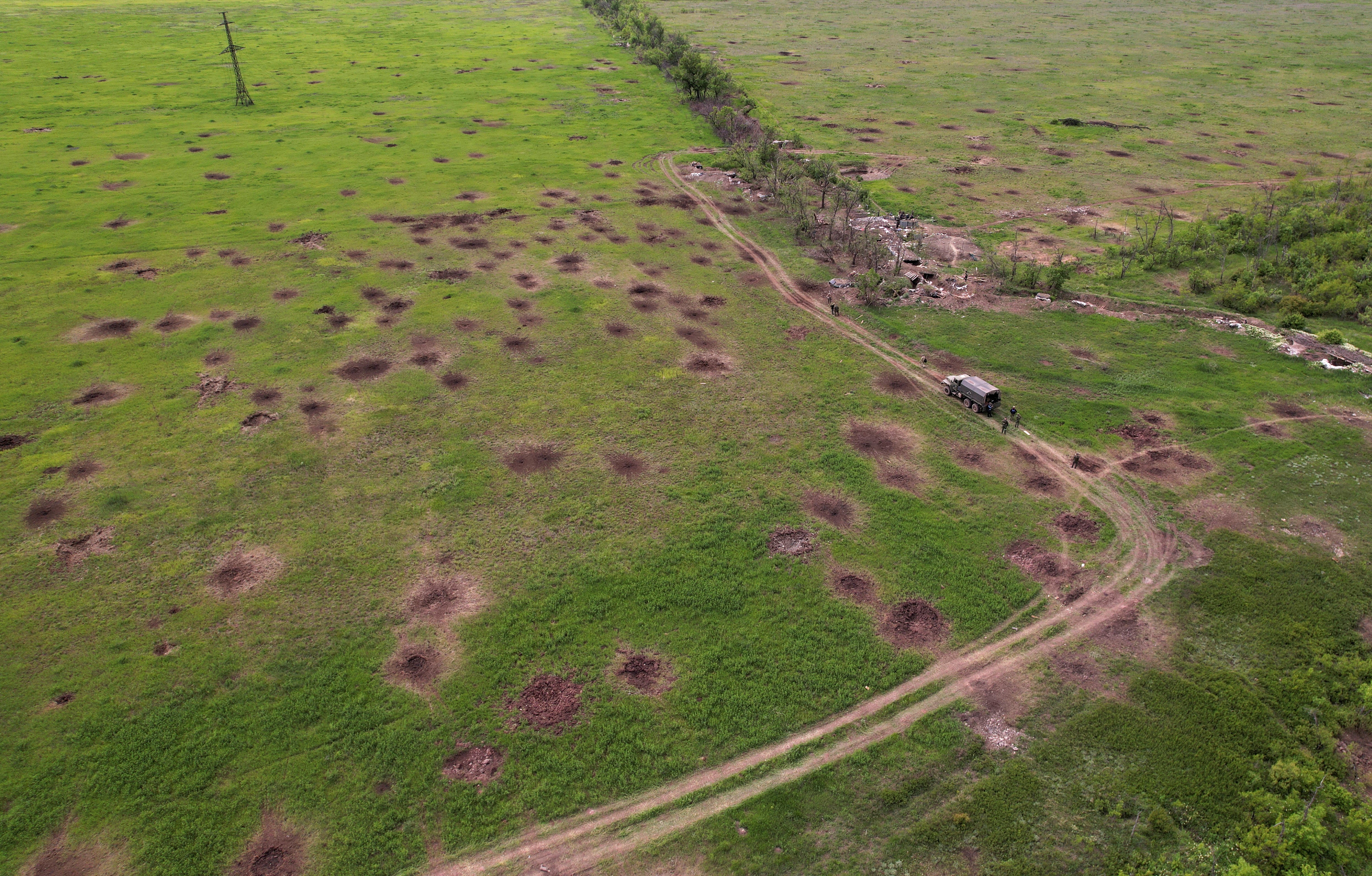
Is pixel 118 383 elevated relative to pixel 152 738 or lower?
elevated

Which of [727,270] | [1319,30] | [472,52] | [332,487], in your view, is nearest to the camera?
[332,487]

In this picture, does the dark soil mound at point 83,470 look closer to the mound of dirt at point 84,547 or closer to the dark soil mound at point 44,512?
the dark soil mound at point 44,512

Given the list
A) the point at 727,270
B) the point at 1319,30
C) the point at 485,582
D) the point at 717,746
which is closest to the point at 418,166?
the point at 727,270

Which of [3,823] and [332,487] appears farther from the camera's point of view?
[332,487]

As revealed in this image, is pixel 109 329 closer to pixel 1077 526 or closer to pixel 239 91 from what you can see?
pixel 1077 526

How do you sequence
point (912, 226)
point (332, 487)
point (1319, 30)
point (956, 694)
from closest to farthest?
point (956, 694), point (332, 487), point (912, 226), point (1319, 30)

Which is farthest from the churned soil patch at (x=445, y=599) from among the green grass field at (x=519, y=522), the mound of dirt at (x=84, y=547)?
the mound of dirt at (x=84, y=547)

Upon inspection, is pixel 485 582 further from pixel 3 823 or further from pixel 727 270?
pixel 727 270

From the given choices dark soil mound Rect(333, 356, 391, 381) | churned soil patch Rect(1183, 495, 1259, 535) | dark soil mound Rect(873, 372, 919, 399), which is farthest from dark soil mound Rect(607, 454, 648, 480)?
churned soil patch Rect(1183, 495, 1259, 535)

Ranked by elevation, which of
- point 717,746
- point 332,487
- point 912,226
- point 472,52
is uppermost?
point 472,52
